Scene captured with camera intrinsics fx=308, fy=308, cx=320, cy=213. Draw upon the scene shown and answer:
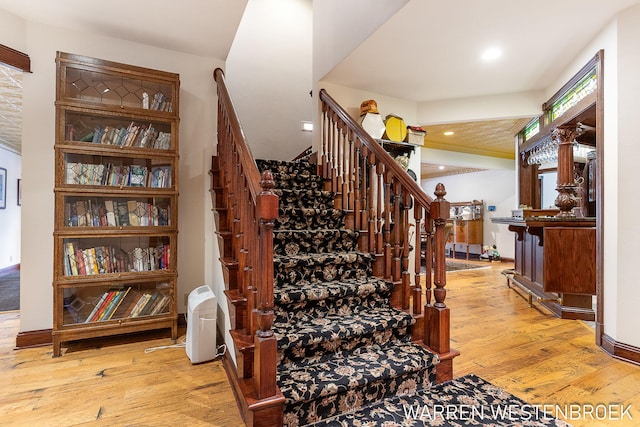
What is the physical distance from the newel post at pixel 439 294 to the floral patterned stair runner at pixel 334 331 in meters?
0.11

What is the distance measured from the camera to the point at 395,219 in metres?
2.29

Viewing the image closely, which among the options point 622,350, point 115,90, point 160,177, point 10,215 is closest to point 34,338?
point 160,177

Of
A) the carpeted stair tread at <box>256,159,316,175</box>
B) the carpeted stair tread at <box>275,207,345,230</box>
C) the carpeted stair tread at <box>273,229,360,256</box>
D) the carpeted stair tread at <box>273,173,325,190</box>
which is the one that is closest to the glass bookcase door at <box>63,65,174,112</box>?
the carpeted stair tread at <box>256,159,316,175</box>

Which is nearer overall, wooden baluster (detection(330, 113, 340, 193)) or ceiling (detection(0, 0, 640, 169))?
ceiling (detection(0, 0, 640, 169))

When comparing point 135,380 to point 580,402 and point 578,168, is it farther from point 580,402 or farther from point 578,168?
point 578,168

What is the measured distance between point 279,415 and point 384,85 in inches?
133

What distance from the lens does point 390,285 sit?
2236 millimetres

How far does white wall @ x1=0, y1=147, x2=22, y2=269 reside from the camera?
5.81 metres

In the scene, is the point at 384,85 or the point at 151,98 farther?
the point at 384,85

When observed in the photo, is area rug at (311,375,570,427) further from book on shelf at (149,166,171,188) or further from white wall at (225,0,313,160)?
white wall at (225,0,313,160)

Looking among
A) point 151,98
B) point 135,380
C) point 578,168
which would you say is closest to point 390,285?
point 135,380

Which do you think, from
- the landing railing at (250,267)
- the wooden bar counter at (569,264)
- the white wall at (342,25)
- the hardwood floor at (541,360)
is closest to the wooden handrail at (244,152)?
the landing railing at (250,267)

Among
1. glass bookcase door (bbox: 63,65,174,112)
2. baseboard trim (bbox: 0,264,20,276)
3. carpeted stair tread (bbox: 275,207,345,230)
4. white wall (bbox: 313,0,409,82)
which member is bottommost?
baseboard trim (bbox: 0,264,20,276)

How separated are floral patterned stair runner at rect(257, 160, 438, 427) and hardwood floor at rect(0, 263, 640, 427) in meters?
0.38
